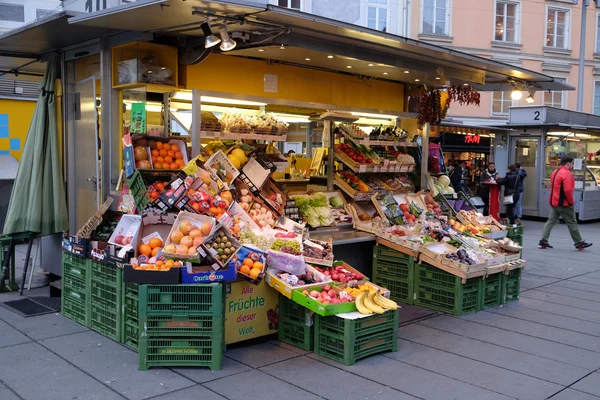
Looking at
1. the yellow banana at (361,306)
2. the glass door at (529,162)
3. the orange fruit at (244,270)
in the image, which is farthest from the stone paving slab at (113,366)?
the glass door at (529,162)

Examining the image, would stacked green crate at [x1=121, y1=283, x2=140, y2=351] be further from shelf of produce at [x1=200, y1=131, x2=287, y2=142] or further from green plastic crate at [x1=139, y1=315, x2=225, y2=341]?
shelf of produce at [x1=200, y1=131, x2=287, y2=142]

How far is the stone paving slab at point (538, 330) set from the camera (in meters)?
6.02

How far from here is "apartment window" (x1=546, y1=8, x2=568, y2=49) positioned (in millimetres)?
26250

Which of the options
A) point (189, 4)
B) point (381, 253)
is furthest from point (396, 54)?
point (189, 4)

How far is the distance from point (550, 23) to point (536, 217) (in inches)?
491

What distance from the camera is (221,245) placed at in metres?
5.23

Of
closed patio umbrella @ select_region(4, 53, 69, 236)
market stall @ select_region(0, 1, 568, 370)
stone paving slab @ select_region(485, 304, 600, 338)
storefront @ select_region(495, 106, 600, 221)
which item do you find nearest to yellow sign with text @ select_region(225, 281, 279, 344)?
market stall @ select_region(0, 1, 568, 370)

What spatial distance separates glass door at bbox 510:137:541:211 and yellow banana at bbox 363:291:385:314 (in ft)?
44.1

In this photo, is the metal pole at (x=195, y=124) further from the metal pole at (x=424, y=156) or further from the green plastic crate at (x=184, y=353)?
the metal pole at (x=424, y=156)

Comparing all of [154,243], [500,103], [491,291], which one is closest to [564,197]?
[491,291]

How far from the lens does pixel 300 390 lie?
4586mm

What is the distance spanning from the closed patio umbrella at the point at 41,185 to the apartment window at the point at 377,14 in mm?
17763

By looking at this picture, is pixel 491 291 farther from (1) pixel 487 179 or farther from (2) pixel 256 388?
(1) pixel 487 179

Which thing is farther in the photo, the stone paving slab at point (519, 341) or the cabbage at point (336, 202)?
the cabbage at point (336, 202)
